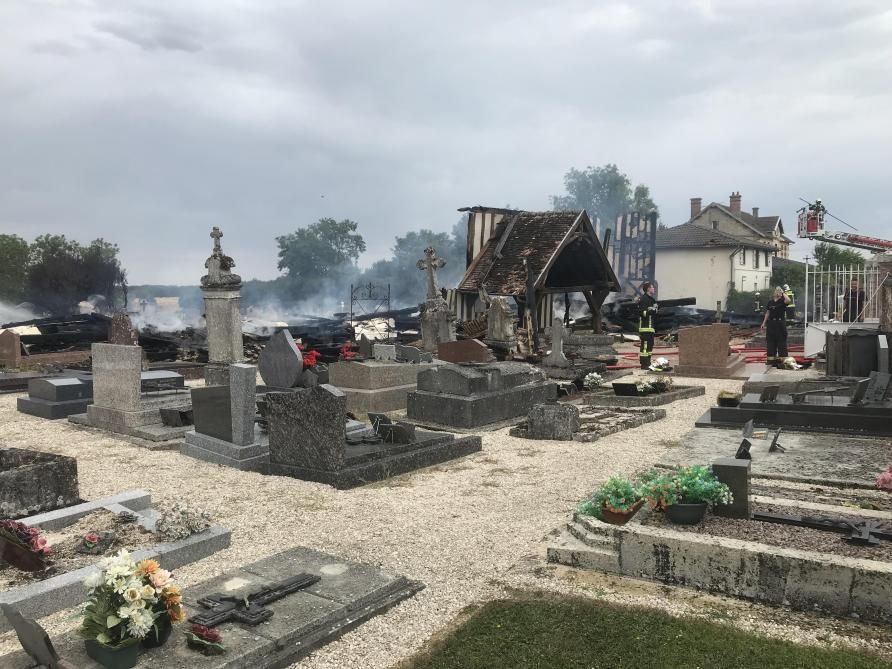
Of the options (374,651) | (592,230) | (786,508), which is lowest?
(374,651)

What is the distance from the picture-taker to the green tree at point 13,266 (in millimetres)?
39750

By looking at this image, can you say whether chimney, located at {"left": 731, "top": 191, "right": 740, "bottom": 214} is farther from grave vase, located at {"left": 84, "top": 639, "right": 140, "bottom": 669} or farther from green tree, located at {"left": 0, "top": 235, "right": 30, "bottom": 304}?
grave vase, located at {"left": 84, "top": 639, "right": 140, "bottom": 669}

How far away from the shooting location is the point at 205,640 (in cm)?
415

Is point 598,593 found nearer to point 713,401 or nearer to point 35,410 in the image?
point 713,401

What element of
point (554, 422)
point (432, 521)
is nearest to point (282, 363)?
point (554, 422)

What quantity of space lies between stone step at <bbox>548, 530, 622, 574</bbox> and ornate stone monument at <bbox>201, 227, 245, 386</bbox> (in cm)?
1184

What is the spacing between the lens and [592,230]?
24.4 m

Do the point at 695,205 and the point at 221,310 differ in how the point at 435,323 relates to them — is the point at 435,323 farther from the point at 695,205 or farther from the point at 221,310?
the point at 695,205

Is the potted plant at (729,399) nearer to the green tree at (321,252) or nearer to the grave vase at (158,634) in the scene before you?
→ the grave vase at (158,634)

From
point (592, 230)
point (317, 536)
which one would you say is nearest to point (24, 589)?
point (317, 536)

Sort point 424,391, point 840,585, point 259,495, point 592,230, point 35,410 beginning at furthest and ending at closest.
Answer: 1. point 592,230
2. point 35,410
3. point 424,391
4. point 259,495
5. point 840,585

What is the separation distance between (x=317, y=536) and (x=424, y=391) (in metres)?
6.10

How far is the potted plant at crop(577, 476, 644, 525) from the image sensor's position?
5.81 metres

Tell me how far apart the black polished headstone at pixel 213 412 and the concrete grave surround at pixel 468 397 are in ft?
11.6
